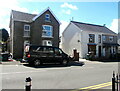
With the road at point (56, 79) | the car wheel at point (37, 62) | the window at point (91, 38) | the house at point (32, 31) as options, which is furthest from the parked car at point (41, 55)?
the window at point (91, 38)

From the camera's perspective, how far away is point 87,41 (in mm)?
23312

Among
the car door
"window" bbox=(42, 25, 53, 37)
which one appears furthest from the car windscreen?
"window" bbox=(42, 25, 53, 37)

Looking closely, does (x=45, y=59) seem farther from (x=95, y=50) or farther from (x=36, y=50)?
(x=95, y=50)

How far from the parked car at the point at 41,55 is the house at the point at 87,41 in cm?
1055

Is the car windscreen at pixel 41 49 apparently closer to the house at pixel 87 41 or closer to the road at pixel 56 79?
the road at pixel 56 79

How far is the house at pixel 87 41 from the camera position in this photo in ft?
74.9

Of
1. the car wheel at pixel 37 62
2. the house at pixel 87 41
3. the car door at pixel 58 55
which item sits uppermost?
the house at pixel 87 41

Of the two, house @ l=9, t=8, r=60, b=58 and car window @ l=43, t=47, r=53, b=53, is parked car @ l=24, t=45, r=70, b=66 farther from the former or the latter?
house @ l=9, t=8, r=60, b=58

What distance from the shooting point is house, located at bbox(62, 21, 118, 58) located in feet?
74.9

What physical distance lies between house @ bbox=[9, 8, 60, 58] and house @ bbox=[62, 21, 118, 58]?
5.33 meters

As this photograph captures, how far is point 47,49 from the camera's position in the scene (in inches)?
485

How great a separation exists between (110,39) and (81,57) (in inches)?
413

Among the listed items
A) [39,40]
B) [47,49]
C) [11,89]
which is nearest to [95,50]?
[39,40]

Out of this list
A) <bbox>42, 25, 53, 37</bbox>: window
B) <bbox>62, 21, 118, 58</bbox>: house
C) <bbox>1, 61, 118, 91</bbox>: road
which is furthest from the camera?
<bbox>62, 21, 118, 58</bbox>: house
